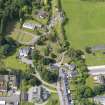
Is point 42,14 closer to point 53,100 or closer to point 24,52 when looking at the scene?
point 24,52

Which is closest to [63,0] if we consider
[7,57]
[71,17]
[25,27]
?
[71,17]

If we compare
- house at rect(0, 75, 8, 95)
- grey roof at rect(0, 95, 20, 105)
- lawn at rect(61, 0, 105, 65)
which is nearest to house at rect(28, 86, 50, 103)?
grey roof at rect(0, 95, 20, 105)

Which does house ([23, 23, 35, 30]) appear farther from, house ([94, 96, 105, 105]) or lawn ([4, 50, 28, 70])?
house ([94, 96, 105, 105])

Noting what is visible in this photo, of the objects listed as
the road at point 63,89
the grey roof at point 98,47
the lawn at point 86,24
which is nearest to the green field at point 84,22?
the lawn at point 86,24

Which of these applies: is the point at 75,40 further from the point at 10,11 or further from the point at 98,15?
the point at 10,11

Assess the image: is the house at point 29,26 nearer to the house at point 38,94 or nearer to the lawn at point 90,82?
the house at point 38,94
